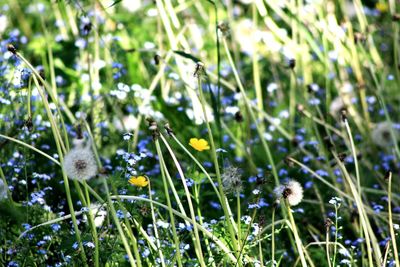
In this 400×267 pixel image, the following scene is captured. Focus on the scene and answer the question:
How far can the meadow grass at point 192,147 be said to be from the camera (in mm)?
2057

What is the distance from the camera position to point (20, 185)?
8.74ft

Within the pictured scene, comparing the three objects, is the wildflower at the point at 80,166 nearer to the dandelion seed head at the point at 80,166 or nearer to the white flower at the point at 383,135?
the dandelion seed head at the point at 80,166

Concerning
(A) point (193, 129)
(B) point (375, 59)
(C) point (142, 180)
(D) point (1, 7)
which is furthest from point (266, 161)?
(D) point (1, 7)

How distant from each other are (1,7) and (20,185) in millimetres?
1969

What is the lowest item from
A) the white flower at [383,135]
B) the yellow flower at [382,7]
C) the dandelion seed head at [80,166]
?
the white flower at [383,135]

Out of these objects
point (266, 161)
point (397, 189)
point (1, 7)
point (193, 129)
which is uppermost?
point (1, 7)

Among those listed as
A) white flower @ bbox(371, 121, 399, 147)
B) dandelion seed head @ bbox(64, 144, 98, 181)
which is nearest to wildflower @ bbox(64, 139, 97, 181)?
dandelion seed head @ bbox(64, 144, 98, 181)

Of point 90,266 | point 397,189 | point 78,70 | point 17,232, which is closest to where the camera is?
point 90,266

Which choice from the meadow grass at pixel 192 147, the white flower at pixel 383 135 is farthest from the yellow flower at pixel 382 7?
the white flower at pixel 383 135

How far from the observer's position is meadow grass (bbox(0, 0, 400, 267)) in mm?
2057

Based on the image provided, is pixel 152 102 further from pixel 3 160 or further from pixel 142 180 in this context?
pixel 142 180

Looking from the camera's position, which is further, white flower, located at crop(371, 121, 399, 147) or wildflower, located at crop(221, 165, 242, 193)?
white flower, located at crop(371, 121, 399, 147)

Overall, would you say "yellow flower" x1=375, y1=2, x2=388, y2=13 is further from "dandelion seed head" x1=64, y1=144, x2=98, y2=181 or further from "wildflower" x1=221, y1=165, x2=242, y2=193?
"dandelion seed head" x1=64, y1=144, x2=98, y2=181

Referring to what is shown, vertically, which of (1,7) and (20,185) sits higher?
(1,7)
